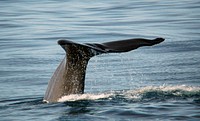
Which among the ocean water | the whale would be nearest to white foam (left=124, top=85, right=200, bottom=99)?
the ocean water

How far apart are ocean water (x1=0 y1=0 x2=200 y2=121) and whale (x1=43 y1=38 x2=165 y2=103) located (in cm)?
13

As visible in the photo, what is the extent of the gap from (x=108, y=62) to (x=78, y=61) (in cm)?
525

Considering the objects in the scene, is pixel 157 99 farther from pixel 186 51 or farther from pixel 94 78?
pixel 186 51

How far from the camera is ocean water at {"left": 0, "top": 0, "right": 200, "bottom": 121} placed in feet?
26.4

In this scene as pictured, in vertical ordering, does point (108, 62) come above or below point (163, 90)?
above

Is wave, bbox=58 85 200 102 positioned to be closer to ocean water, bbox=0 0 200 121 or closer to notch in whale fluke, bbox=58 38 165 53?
ocean water, bbox=0 0 200 121

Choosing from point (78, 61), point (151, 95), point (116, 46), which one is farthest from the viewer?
point (151, 95)

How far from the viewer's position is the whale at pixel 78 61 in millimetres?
7801

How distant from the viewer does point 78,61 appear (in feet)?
26.3

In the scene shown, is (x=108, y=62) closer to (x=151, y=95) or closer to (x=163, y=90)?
(x=163, y=90)

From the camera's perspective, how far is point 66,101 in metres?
8.11

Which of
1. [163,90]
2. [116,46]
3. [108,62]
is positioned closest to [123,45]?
[116,46]

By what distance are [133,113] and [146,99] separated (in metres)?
0.85

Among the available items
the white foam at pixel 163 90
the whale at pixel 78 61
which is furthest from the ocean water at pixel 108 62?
the whale at pixel 78 61
